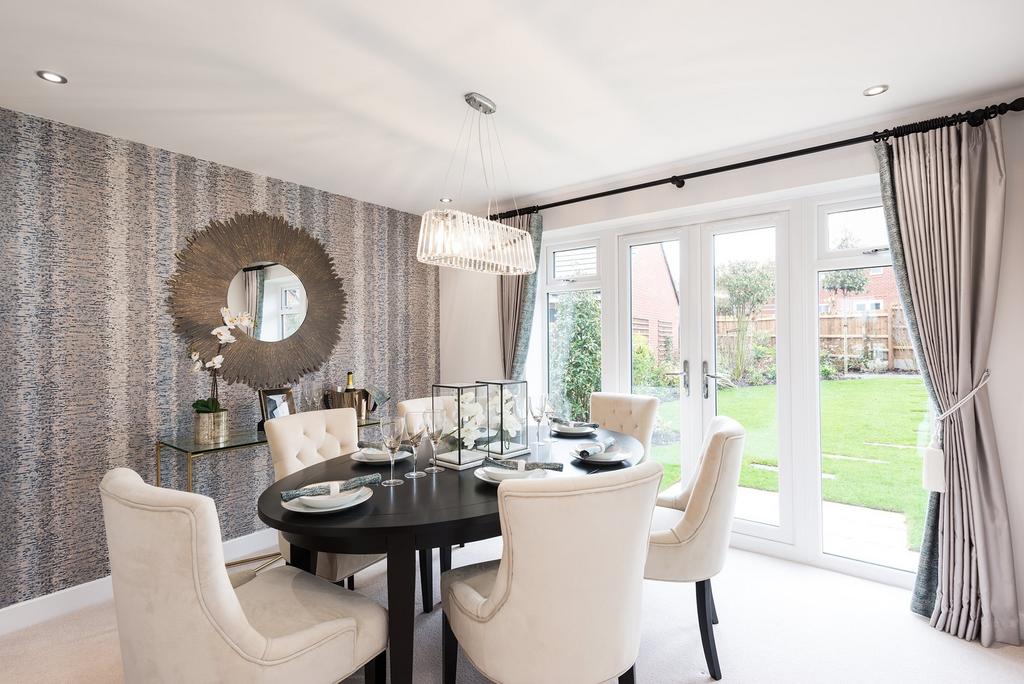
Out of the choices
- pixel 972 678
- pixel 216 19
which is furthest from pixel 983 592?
pixel 216 19

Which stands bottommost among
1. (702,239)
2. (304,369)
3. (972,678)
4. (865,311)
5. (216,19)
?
(972,678)

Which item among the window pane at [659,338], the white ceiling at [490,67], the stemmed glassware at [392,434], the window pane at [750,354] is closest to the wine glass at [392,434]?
the stemmed glassware at [392,434]

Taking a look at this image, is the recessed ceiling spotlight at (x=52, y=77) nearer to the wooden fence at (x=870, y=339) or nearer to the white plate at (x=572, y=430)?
the white plate at (x=572, y=430)

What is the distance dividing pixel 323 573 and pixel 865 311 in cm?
321

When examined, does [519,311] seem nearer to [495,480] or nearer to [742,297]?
[742,297]

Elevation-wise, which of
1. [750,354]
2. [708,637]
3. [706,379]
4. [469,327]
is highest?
[469,327]

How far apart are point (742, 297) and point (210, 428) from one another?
3387 mm

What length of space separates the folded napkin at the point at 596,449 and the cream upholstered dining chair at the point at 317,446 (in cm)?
95

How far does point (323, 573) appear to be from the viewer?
7.11ft

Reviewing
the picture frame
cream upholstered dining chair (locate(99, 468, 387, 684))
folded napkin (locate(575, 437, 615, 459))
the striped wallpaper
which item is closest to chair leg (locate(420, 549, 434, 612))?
folded napkin (locate(575, 437, 615, 459))

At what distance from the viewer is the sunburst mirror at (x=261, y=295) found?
3135mm

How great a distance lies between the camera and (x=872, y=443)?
9.70 feet

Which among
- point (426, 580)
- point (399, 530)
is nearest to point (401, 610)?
point (399, 530)

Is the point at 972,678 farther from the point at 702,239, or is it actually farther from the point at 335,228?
the point at 335,228
